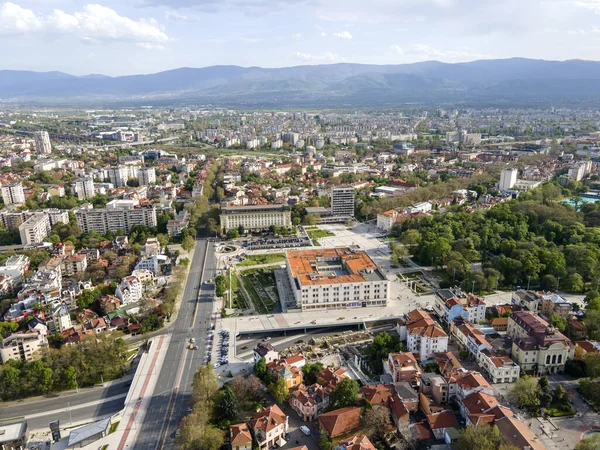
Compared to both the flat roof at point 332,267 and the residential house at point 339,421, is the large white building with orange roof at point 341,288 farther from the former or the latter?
the residential house at point 339,421

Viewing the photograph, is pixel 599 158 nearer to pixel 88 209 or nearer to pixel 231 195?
pixel 231 195

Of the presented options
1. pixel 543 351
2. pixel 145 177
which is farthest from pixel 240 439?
pixel 145 177

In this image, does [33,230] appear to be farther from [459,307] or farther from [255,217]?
[459,307]

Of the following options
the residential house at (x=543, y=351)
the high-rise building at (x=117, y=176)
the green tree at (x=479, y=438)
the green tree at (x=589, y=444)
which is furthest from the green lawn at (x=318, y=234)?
the high-rise building at (x=117, y=176)

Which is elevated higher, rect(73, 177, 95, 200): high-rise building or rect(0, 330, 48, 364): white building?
rect(73, 177, 95, 200): high-rise building

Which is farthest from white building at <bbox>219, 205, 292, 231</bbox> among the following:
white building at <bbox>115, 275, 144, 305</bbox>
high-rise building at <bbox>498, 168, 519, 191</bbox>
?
high-rise building at <bbox>498, 168, 519, 191</bbox>

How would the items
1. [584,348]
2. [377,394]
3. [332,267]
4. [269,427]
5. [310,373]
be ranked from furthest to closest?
[332,267]
[584,348]
[310,373]
[377,394]
[269,427]

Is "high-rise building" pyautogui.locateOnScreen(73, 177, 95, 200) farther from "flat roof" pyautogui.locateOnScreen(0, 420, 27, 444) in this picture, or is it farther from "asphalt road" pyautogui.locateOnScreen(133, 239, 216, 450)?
"flat roof" pyautogui.locateOnScreen(0, 420, 27, 444)
